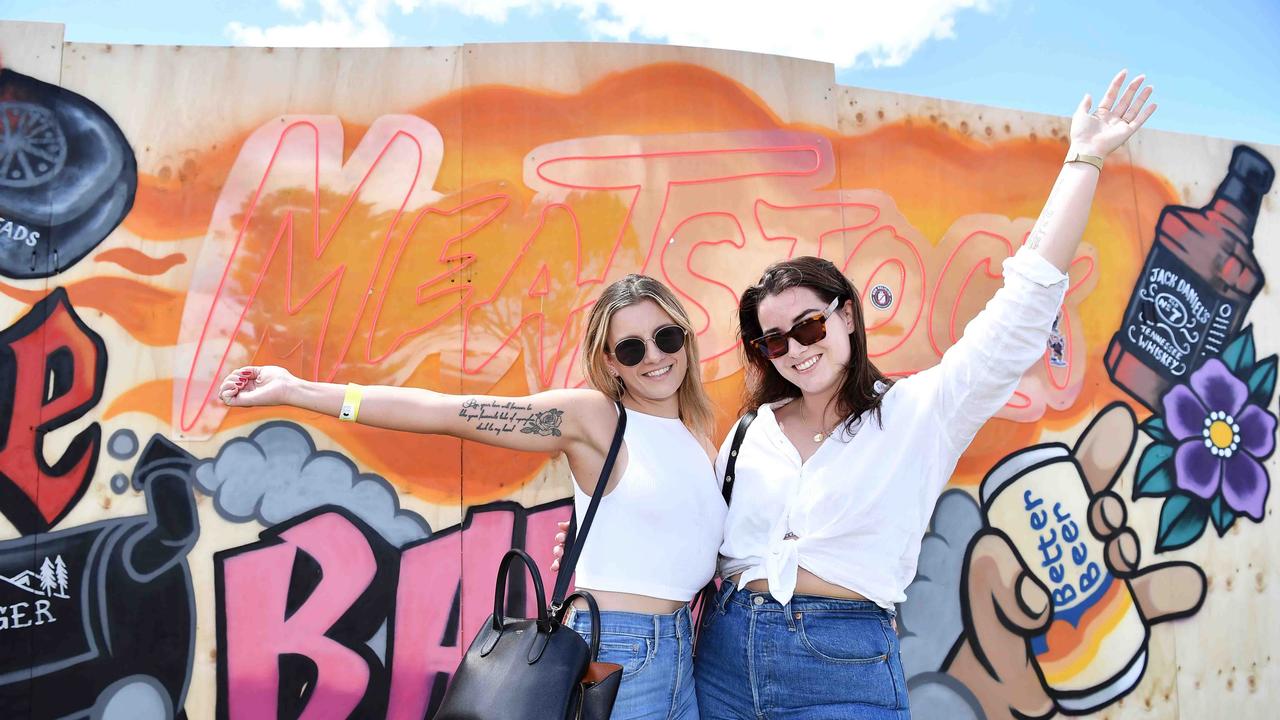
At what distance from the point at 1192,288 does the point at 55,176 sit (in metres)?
6.67

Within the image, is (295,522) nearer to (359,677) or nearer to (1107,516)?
(359,677)

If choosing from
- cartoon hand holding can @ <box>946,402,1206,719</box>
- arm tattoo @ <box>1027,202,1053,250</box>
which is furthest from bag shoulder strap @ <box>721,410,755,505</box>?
cartoon hand holding can @ <box>946,402,1206,719</box>

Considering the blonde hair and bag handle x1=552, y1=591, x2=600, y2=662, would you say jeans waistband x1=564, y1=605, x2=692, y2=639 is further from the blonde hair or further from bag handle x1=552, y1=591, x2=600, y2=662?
the blonde hair

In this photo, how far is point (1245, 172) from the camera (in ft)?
17.2

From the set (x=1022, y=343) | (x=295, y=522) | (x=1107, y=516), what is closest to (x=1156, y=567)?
(x=1107, y=516)

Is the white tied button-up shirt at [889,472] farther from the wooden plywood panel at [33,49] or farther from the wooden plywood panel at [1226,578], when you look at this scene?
the wooden plywood panel at [33,49]

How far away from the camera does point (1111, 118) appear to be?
2.51m

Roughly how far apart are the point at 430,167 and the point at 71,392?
2.10 meters

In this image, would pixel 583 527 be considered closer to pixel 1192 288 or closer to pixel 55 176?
pixel 55 176

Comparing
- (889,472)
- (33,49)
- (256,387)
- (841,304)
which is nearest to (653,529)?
(889,472)

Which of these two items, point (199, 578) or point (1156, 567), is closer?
point (199, 578)

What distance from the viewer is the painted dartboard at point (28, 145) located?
13.0 feet

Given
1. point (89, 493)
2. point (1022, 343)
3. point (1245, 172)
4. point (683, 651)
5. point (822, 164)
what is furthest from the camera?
point (1245, 172)

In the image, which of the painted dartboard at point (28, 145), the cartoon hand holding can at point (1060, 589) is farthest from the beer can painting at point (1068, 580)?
the painted dartboard at point (28, 145)
